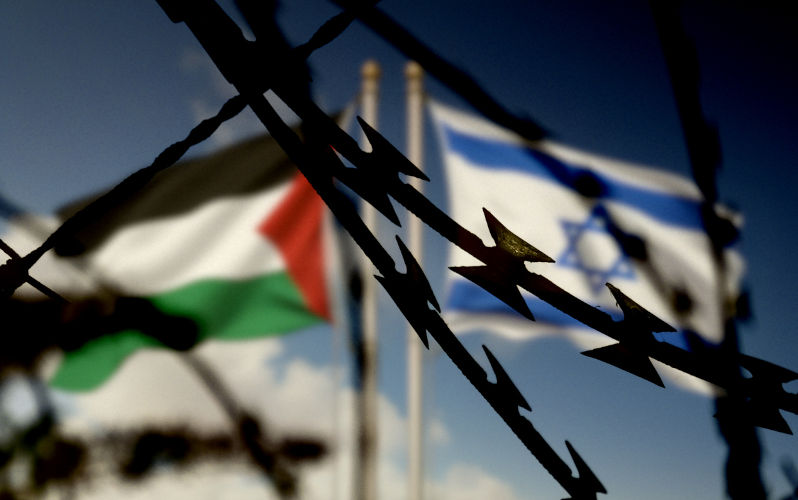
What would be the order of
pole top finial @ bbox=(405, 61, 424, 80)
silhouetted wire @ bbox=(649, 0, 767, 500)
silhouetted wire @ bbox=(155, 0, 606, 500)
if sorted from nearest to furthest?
silhouetted wire @ bbox=(155, 0, 606, 500) < silhouetted wire @ bbox=(649, 0, 767, 500) < pole top finial @ bbox=(405, 61, 424, 80)

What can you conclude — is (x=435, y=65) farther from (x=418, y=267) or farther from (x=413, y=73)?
(x=413, y=73)

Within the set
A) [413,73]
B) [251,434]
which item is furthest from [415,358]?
[413,73]

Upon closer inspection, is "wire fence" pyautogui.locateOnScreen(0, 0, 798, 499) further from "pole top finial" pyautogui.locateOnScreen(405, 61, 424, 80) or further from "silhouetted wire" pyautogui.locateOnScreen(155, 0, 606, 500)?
"pole top finial" pyautogui.locateOnScreen(405, 61, 424, 80)

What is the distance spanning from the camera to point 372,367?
349cm

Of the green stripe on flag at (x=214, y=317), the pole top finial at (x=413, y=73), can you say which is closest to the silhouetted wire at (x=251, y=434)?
the green stripe on flag at (x=214, y=317)

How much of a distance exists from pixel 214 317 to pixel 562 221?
7.77 ft

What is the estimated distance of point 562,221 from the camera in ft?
13.2

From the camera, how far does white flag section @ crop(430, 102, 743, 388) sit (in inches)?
146

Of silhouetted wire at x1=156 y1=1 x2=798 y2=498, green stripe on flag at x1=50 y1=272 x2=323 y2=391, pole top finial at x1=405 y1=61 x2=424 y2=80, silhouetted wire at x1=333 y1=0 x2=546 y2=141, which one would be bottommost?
silhouetted wire at x1=156 y1=1 x2=798 y2=498

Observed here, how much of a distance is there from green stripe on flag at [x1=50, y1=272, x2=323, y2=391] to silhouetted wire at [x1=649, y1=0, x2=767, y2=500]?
9.91ft

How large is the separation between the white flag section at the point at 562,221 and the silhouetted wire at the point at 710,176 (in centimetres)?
248

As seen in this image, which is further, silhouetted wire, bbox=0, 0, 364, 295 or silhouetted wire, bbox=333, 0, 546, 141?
silhouetted wire, bbox=333, 0, 546, 141

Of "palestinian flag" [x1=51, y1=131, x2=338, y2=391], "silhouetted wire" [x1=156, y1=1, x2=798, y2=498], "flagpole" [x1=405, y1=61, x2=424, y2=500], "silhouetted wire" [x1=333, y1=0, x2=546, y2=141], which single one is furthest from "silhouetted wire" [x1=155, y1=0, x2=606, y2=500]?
"palestinian flag" [x1=51, y1=131, x2=338, y2=391]

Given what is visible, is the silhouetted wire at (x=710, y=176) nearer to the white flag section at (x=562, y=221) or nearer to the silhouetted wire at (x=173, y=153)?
the silhouetted wire at (x=173, y=153)
